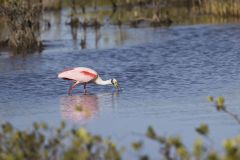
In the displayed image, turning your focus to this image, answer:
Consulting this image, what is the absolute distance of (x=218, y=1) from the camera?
27500 millimetres

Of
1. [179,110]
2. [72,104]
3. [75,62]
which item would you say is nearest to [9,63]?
Answer: [75,62]

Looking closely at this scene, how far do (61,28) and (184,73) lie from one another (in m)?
12.6

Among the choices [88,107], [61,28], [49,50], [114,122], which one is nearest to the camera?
A: [114,122]

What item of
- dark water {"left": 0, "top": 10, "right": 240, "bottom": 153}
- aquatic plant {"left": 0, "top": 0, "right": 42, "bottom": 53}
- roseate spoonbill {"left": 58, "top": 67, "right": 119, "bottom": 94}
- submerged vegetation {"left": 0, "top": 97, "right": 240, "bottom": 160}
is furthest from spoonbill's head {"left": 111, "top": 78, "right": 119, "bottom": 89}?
aquatic plant {"left": 0, "top": 0, "right": 42, "bottom": 53}

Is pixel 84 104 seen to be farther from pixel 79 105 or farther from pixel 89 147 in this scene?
pixel 89 147

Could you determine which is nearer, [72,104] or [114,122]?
[114,122]

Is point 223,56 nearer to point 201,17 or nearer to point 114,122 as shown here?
point 114,122

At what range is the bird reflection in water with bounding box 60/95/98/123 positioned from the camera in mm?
9883

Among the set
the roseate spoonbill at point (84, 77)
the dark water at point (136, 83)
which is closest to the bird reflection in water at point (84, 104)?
the dark water at point (136, 83)

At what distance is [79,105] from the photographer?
9867 mm

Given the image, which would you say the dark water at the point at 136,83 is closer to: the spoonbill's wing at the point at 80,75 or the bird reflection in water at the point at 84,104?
the bird reflection in water at the point at 84,104

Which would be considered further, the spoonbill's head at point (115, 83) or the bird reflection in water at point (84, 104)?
the spoonbill's head at point (115, 83)

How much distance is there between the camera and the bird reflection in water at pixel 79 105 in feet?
32.4

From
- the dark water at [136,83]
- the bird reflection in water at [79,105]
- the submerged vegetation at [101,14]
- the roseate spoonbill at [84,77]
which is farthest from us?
→ the submerged vegetation at [101,14]
